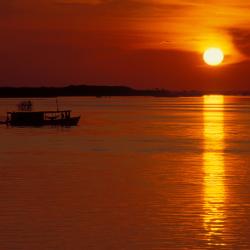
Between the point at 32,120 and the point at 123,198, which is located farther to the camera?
the point at 32,120

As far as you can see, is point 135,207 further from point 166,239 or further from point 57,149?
point 57,149

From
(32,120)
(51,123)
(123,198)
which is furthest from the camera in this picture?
(51,123)

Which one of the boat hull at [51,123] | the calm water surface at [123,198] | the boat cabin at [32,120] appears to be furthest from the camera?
the boat hull at [51,123]

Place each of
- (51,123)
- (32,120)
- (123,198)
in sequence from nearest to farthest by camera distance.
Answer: (123,198), (32,120), (51,123)

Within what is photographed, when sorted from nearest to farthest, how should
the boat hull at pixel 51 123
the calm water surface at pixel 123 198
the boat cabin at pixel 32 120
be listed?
1. the calm water surface at pixel 123 198
2. the boat cabin at pixel 32 120
3. the boat hull at pixel 51 123

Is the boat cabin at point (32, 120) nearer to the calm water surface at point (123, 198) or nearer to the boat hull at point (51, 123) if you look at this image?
the boat hull at point (51, 123)

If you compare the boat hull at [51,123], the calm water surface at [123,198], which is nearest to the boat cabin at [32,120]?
the boat hull at [51,123]

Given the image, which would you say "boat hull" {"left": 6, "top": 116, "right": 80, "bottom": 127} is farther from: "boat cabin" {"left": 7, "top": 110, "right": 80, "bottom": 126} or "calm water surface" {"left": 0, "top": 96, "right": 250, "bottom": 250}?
"calm water surface" {"left": 0, "top": 96, "right": 250, "bottom": 250}

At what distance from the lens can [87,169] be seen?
40.8 m

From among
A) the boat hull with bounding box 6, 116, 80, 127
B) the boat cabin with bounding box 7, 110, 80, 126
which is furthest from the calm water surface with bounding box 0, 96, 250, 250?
the boat hull with bounding box 6, 116, 80, 127

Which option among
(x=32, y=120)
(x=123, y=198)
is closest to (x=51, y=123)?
(x=32, y=120)

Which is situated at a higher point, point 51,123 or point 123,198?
point 51,123

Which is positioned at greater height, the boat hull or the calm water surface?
the boat hull

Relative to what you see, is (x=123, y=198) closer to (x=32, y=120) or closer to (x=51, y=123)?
(x=32, y=120)
